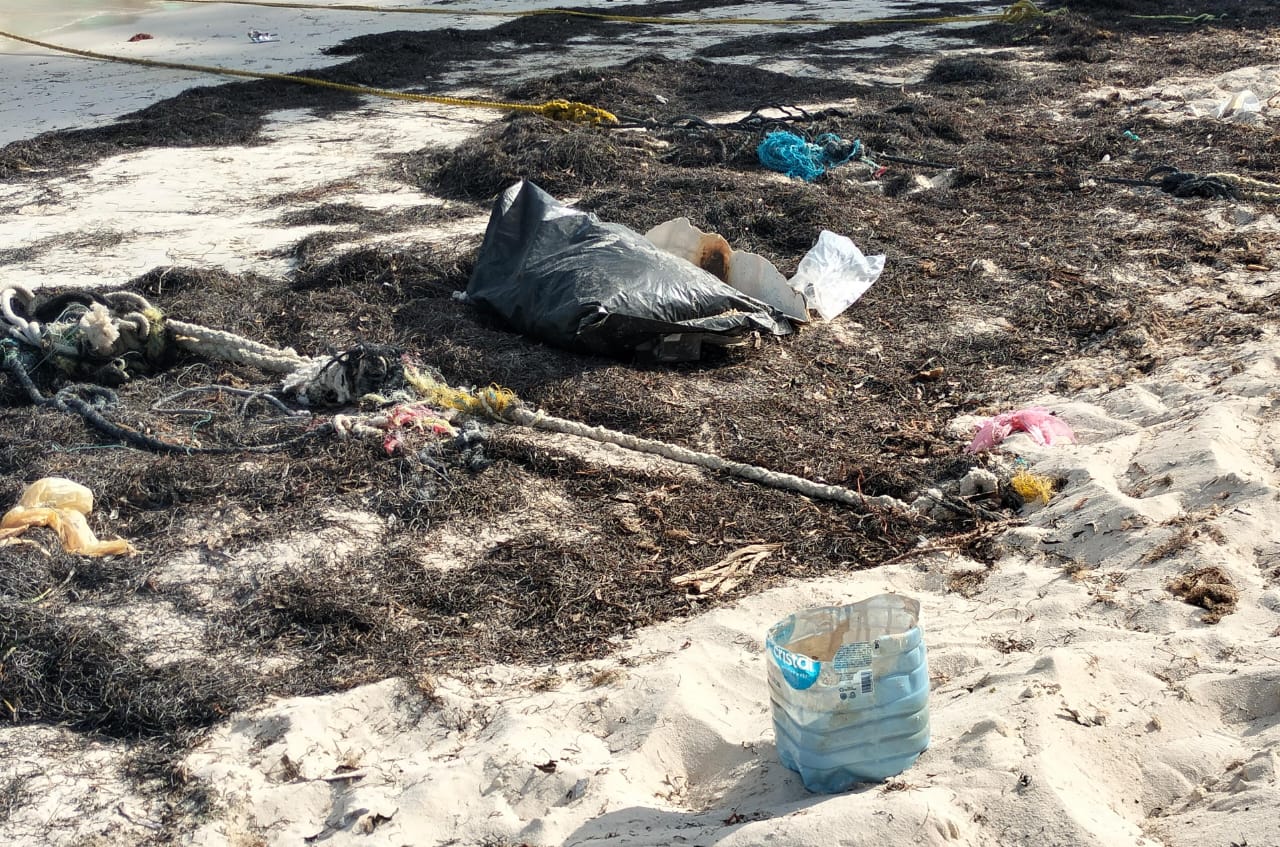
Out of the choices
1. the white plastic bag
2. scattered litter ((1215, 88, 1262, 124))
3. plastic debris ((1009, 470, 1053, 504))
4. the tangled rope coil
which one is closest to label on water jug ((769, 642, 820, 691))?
the tangled rope coil

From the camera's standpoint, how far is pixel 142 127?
9055mm

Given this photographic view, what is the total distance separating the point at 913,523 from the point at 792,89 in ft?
24.2

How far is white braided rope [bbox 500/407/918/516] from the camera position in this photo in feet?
12.3

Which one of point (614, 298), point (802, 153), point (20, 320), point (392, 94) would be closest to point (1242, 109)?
point (802, 153)

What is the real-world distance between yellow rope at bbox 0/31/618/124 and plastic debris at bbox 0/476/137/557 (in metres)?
5.71

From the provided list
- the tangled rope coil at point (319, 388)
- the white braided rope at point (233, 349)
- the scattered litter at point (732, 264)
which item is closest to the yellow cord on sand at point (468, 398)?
the tangled rope coil at point (319, 388)

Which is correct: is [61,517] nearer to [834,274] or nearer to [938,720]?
[938,720]

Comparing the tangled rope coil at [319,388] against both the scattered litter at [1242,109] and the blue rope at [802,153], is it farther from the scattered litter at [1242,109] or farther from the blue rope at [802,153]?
the scattered litter at [1242,109]

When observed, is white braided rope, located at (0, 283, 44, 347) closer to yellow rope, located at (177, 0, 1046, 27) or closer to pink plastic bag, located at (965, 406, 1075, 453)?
pink plastic bag, located at (965, 406, 1075, 453)

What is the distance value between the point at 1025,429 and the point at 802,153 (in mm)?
3916

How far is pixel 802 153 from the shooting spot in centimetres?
752

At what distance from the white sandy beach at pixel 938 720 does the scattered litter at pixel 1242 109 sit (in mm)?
4953

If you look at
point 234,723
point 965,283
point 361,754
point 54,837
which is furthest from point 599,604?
point 965,283

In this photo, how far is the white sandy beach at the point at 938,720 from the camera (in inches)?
86.6
